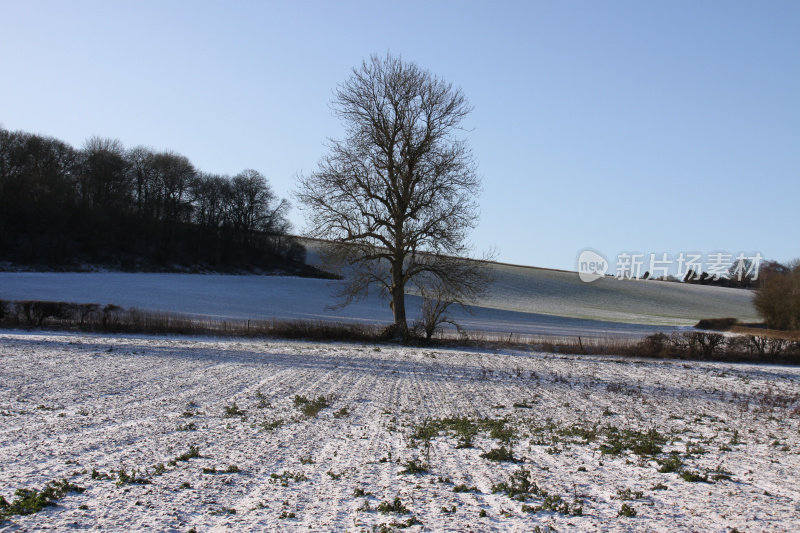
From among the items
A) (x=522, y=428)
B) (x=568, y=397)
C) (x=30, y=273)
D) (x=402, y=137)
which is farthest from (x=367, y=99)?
(x=30, y=273)

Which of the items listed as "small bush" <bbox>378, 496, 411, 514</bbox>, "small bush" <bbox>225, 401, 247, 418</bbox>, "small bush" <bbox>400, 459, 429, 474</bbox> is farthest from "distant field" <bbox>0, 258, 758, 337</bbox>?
"small bush" <bbox>378, 496, 411, 514</bbox>

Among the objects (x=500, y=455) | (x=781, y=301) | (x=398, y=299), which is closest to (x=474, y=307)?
(x=398, y=299)

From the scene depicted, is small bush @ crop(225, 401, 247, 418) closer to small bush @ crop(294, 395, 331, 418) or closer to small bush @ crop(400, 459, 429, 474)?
small bush @ crop(294, 395, 331, 418)

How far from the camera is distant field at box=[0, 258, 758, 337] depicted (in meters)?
44.2

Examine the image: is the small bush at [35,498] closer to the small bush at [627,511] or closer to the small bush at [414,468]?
the small bush at [414,468]

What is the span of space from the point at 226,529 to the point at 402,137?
2770 centimetres

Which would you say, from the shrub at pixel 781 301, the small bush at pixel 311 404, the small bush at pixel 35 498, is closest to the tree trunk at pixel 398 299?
the small bush at pixel 311 404

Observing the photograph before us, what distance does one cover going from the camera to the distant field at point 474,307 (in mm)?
44219

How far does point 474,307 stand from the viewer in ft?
186

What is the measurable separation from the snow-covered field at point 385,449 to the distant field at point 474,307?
24509 mm

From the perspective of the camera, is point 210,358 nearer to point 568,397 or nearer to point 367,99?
point 568,397

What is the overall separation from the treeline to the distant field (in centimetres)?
841

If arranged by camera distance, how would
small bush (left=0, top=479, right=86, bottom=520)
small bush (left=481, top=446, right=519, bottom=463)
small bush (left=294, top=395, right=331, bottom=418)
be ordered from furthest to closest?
1. small bush (left=294, top=395, right=331, bottom=418)
2. small bush (left=481, top=446, right=519, bottom=463)
3. small bush (left=0, top=479, right=86, bottom=520)

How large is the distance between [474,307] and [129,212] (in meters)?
45.4
